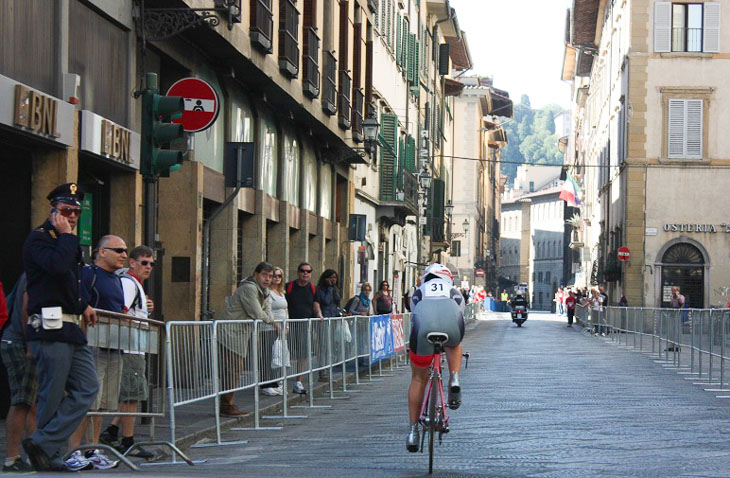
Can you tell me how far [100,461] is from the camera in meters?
10.1

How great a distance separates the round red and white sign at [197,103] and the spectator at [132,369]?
285cm

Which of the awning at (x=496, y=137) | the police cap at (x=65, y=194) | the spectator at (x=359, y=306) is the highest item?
the awning at (x=496, y=137)

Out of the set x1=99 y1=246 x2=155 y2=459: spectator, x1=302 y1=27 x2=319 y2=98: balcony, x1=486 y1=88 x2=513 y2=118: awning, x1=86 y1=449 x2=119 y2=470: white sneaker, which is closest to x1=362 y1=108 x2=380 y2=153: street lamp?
x1=302 y1=27 x2=319 y2=98: balcony

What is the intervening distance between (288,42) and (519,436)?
12153 mm

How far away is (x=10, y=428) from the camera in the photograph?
31.3 ft

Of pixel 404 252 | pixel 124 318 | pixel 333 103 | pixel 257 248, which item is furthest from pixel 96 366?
pixel 404 252

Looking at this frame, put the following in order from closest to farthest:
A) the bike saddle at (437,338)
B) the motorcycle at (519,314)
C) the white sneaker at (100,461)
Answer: the white sneaker at (100,461) < the bike saddle at (437,338) < the motorcycle at (519,314)

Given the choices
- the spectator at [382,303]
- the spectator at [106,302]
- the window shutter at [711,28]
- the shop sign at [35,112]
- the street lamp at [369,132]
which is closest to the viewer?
the spectator at [106,302]

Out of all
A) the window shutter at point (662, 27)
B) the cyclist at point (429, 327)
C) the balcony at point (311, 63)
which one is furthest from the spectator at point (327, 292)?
Answer: the window shutter at point (662, 27)

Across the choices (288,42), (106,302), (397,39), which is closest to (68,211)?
(106,302)

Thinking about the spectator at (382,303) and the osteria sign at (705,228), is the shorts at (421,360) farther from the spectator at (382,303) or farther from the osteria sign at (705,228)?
the osteria sign at (705,228)

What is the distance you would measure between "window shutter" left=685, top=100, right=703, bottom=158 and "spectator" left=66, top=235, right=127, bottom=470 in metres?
44.4

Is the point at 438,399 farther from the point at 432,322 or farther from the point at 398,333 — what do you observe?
the point at 398,333

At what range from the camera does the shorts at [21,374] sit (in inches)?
379
